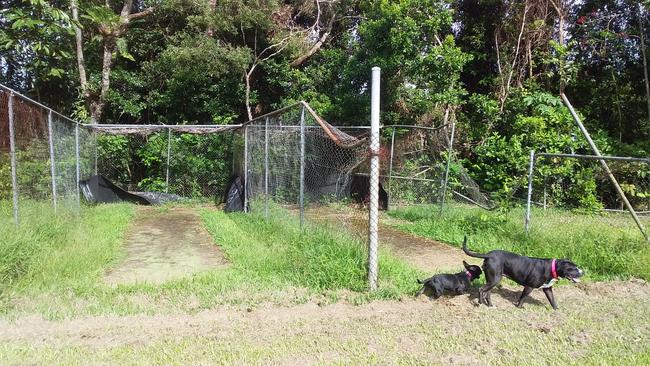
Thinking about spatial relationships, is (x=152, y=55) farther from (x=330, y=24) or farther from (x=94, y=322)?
(x=94, y=322)

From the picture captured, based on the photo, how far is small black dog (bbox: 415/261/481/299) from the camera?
480cm

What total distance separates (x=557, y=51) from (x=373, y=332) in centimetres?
1143

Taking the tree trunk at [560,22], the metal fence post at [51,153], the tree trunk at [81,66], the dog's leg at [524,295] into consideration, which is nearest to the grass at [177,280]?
the metal fence post at [51,153]

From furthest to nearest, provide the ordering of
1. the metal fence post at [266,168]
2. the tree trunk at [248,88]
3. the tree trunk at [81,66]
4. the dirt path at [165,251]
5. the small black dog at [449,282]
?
the tree trunk at [248,88] → the tree trunk at [81,66] → the metal fence post at [266,168] → the dirt path at [165,251] → the small black dog at [449,282]

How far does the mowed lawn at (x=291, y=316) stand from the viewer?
136 inches

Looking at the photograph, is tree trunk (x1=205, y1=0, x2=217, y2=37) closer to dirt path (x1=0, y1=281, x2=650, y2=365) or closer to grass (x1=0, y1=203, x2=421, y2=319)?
grass (x1=0, y1=203, x2=421, y2=319)

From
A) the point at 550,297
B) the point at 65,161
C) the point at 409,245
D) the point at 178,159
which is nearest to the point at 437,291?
the point at 550,297

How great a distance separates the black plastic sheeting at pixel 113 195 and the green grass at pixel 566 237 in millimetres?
7217

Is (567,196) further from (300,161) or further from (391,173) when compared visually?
(300,161)

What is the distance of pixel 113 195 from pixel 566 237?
10.2 m

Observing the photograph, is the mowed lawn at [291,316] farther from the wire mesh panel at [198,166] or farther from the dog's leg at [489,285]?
the wire mesh panel at [198,166]

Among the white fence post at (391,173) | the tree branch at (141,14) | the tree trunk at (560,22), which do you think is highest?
the tree branch at (141,14)

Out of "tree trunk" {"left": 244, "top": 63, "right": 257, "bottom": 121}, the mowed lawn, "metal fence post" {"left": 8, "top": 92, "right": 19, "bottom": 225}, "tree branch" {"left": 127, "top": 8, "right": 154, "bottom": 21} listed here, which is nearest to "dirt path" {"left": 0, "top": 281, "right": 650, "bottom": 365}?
the mowed lawn

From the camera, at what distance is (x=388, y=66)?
1240 centimetres
